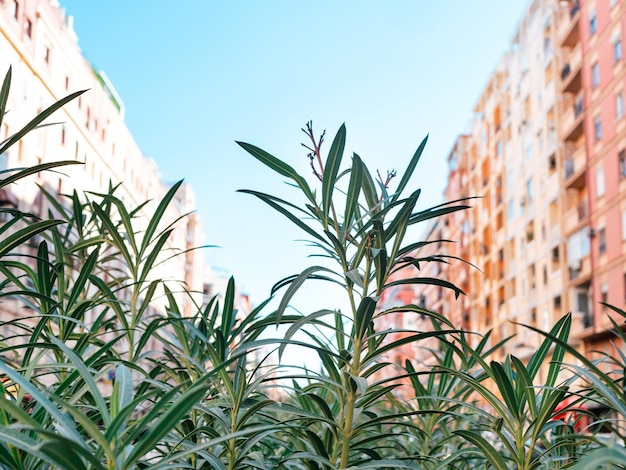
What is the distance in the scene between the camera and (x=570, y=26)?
122ft

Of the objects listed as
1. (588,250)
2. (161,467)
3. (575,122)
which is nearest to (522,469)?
(161,467)

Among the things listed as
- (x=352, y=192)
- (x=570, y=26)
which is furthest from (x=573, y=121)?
(x=352, y=192)

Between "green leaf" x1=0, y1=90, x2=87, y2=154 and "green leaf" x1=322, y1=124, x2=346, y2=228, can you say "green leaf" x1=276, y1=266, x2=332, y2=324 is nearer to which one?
"green leaf" x1=322, y1=124, x2=346, y2=228

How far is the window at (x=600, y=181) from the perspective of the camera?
107ft

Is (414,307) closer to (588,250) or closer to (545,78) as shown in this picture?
(588,250)

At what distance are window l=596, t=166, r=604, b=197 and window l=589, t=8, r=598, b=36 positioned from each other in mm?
5845

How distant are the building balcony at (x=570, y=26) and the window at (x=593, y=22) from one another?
1.39m

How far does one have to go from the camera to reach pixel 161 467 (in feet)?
5.80

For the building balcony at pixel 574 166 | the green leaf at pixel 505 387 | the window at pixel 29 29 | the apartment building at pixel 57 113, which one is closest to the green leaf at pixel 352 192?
the green leaf at pixel 505 387

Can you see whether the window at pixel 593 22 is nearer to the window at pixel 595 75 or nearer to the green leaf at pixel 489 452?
the window at pixel 595 75

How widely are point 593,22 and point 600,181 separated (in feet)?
22.4

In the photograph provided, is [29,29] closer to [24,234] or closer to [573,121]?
[573,121]

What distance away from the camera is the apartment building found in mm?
24719

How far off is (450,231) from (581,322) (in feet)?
115
